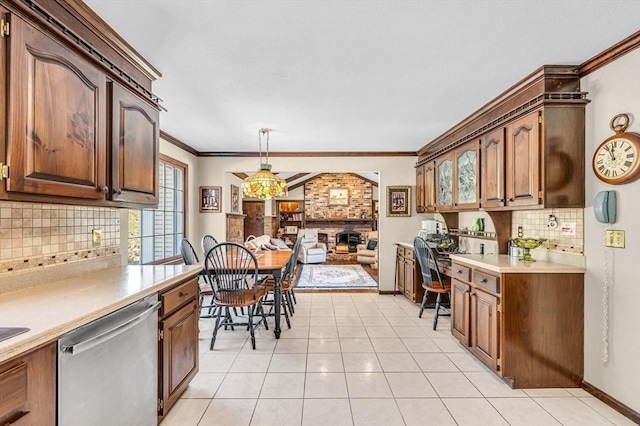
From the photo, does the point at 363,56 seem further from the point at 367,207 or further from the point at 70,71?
the point at 367,207

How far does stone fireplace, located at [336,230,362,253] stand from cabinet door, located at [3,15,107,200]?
31.6ft

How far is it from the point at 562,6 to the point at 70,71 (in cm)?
250

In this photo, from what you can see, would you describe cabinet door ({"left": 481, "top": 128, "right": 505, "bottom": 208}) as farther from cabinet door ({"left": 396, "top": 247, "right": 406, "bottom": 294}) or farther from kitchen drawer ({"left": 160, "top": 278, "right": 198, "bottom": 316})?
kitchen drawer ({"left": 160, "top": 278, "right": 198, "bottom": 316})

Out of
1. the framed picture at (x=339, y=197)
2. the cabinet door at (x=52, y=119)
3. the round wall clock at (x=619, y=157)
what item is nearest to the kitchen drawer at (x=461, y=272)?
the round wall clock at (x=619, y=157)

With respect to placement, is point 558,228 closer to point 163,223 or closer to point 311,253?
point 163,223

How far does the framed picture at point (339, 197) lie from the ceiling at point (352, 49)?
7904mm

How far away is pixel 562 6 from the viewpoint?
64.4 inches

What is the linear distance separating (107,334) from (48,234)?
0.94 m

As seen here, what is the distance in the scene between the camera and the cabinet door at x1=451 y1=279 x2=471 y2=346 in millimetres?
2881

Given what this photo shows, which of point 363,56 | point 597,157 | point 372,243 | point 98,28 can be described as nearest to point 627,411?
point 597,157

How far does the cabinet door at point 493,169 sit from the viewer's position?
2.82 meters

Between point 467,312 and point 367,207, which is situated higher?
point 367,207

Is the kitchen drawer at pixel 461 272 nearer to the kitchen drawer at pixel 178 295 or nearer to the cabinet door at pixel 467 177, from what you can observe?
the cabinet door at pixel 467 177

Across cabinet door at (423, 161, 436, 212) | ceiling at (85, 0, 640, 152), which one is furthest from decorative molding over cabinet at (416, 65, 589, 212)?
cabinet door at (423, 161, 436, 212)
